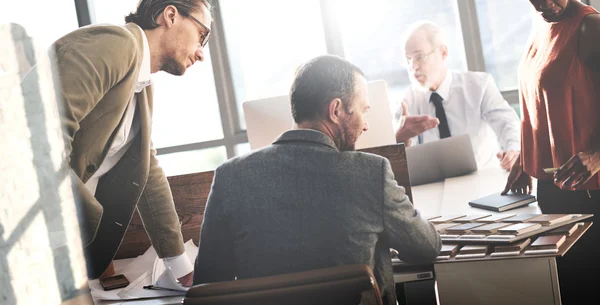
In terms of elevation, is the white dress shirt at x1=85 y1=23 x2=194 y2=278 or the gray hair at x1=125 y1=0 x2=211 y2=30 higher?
the gray hair at x1=125 y1=0 x2=211 y2=30

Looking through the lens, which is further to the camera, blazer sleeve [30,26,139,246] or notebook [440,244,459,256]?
blazer sleeve [30,26,139,246]

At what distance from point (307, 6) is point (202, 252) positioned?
3.08 metres

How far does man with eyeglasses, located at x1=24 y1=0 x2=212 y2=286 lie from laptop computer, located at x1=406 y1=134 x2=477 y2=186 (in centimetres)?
98

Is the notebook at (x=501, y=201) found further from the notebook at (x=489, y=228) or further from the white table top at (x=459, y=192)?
the notebook at (x=489, y=228)

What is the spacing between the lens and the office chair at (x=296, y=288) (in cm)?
107

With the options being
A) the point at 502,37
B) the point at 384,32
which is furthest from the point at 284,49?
the point at 502,37

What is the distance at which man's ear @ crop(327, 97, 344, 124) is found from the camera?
5.01 feet

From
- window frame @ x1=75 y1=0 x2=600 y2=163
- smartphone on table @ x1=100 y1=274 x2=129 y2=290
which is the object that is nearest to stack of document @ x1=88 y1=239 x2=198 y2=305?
smartphone on table @ x1=100 y1=274 x2=129 y2=290

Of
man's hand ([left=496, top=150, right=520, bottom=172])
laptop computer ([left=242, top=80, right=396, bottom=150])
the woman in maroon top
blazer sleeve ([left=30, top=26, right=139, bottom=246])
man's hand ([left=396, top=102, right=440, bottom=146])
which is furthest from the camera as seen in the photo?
man's hand ([left=396, top=102, right=440, bottom=146])

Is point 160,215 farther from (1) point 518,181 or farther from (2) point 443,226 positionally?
(1) point 518,181

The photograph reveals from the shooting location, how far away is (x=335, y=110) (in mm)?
1535

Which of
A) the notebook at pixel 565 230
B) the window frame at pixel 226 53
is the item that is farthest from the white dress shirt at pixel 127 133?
the window frame at pixel 226 53

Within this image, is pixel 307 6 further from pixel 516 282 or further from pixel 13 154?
pixel 516 282

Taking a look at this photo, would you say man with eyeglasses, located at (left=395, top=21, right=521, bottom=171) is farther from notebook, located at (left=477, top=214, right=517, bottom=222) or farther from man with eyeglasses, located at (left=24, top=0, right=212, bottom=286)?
notebook, located at (left=477, top=214, right=517, bottom=222)
